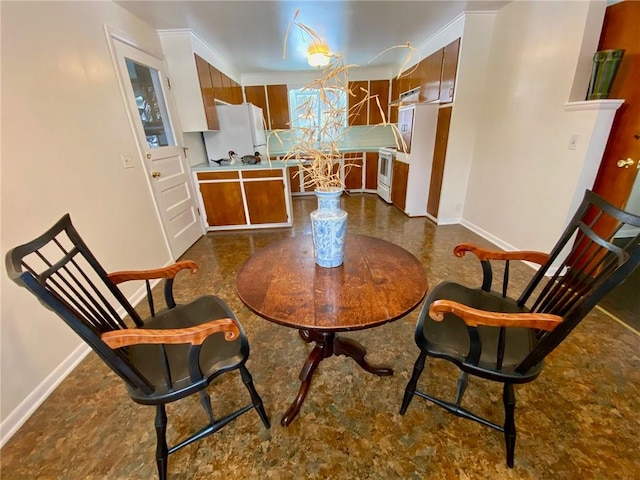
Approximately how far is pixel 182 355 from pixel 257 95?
16.8ft

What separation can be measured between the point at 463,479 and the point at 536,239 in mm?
2191

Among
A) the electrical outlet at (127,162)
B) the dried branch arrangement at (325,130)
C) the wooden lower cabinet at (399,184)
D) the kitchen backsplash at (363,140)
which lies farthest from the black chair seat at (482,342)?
the kitchen backsplash at (363,140)

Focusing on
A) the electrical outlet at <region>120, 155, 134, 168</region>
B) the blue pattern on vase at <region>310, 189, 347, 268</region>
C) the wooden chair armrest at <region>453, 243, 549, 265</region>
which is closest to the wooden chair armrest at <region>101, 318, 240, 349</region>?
the blue pattern on vase at <region>310, 189, 347, 268</region>

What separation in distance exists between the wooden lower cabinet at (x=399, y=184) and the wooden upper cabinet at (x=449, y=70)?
92 centimetres

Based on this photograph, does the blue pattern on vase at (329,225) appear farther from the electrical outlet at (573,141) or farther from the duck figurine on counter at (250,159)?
the duck figurine on counter at (250,159)

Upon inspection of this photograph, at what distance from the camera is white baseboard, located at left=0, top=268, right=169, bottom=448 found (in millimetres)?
1228

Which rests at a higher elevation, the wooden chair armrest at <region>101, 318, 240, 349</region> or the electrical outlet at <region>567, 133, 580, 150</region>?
the electrical outlet at <region>567, 133, 580, 150</region>

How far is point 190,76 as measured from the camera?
2.95 meters

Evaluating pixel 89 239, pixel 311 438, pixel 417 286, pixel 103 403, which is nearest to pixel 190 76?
pixel 89 239

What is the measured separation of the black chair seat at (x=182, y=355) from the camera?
909 millimetres

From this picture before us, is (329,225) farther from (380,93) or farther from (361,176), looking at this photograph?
(380,93)

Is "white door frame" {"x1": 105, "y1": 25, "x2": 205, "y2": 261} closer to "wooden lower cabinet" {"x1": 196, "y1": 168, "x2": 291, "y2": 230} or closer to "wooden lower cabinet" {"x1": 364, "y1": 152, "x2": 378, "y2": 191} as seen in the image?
"wooden lower cabinet" {"x1": 196, "y1": 168, "x2": 291, "y2": 230}

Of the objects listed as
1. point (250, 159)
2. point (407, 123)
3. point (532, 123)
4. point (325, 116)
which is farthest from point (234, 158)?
point (532, 123)

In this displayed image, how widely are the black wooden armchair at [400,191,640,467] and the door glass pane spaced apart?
287cm
